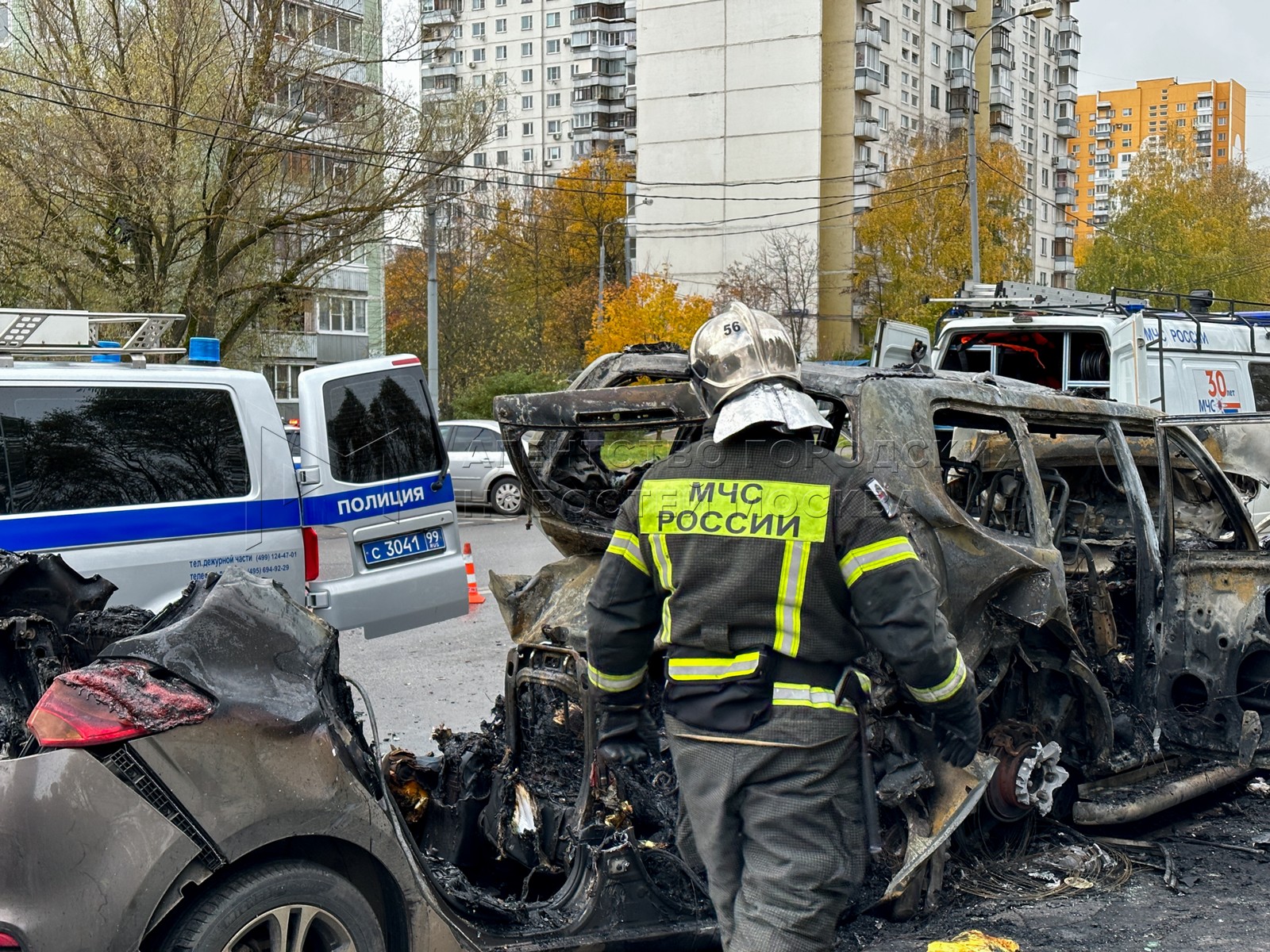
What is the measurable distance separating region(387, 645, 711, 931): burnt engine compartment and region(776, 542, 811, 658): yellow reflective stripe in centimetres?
77

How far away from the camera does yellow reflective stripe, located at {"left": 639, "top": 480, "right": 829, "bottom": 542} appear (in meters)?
2.77

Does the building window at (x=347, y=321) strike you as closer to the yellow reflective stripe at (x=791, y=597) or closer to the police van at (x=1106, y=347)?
the police van at (x=1106, y=347)

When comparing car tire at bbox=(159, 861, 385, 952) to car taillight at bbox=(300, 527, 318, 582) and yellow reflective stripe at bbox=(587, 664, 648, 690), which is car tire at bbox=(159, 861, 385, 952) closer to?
yellow reflective stripe at bbox=(587, 664, 648, 690)

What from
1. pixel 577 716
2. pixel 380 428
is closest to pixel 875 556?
pixel 577 716

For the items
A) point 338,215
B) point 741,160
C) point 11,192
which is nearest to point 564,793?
point 11,192

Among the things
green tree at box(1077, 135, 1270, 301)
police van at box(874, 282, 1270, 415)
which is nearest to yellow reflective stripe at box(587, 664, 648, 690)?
police van at box(874, 282, 1270, 415)

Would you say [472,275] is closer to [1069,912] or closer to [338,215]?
[338,215]

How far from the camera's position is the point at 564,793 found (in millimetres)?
3877

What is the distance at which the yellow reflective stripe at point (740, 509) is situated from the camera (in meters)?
2.77

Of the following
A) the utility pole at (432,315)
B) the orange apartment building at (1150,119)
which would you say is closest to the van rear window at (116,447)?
the utility pole at (432,315)

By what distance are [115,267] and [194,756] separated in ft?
52.0

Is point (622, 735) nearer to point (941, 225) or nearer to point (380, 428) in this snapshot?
point (380, 428)

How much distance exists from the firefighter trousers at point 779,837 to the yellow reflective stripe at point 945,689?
17 cm

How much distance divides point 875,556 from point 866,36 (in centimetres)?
5404
